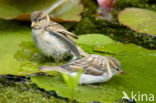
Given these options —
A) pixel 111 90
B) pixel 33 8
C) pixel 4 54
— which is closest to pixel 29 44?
pixel 4 54

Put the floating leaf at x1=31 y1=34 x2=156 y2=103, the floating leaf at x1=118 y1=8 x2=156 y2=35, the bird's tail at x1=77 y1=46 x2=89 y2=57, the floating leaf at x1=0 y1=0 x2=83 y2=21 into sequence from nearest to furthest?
the floating leaf at x1=31 y1=34 x2=156 y2=103, the bird's tail at x1=77 y1=46 x2=89 y2=57, the floating leaf at x1=0 y1=0 x2=83 y2=21, the floating leaf at x1=118 y1=8 x2=156 y2=35

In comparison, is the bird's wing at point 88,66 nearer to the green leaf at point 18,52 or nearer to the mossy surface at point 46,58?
the mossy surface at point 46,58

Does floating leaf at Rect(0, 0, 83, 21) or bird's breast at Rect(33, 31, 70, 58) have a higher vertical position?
floating leaf at Rect(0, 0, 83, 21)

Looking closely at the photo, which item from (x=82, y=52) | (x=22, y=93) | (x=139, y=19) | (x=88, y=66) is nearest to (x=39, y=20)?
(x=82, y=52)

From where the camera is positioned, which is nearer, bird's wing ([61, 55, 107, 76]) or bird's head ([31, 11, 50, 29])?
bird's wing ([61, 55, 107, 76])

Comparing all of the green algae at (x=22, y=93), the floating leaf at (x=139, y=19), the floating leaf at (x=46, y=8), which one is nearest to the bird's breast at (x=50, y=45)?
the green algae at (x=22, y=93)

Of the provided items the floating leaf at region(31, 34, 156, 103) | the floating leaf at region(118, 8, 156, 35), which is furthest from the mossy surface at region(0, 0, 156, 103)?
the floating leaf at region(118, 8, 156, 35)

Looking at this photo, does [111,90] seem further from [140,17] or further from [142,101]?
[140,17]

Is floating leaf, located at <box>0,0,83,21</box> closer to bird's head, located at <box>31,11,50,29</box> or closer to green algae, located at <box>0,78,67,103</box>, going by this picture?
bird's head, located at <box>31,11,50,29</box>
